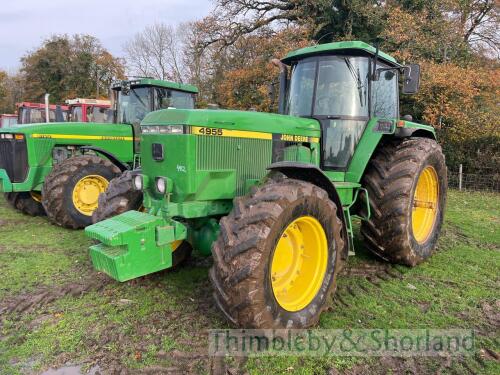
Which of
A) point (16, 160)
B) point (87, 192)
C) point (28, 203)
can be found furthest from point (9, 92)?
point (87, 192)

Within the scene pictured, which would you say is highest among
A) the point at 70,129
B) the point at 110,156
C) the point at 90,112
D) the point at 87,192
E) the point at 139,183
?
the point at 90,112

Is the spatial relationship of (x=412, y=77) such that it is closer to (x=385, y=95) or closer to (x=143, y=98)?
(x=385, y=95)

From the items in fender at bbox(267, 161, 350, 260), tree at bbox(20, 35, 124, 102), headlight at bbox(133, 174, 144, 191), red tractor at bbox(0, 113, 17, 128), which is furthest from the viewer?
tree at bbox(20, 35, 124, 102)

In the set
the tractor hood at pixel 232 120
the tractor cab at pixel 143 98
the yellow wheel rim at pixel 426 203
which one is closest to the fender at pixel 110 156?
the tractor cab at pixel 143 98

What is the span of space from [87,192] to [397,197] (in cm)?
503

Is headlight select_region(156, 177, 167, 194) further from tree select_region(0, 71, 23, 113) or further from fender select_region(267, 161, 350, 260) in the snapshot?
tree select_region(0, 71, 23, 113)

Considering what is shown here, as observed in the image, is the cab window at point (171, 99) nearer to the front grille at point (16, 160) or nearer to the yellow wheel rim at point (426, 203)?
the front grille at point (16, 160)

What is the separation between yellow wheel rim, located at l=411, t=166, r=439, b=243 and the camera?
5.15 meters

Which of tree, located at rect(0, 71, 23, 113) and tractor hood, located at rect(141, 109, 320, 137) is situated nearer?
tractor hood, located at rect(141, 109, 320, 137)

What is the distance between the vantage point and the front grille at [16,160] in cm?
676

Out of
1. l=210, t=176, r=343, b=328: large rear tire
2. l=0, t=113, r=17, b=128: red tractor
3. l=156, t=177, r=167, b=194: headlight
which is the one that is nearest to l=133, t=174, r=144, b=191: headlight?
l=156, t=177, r=167, b=194: headlight

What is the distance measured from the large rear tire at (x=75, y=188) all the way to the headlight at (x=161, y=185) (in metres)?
3.76

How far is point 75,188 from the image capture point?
21.7ft

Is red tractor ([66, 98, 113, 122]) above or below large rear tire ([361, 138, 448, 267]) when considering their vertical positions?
above
